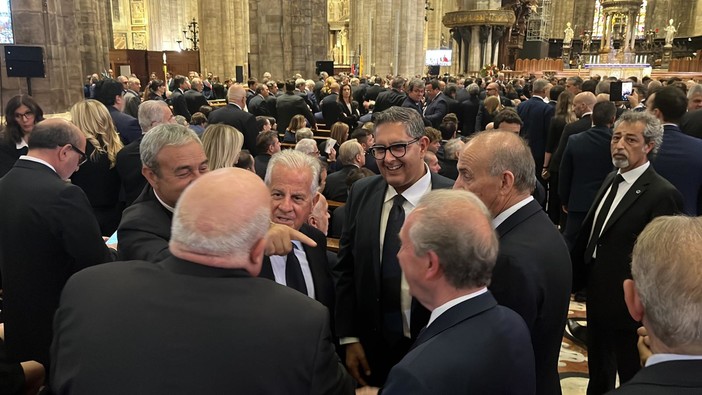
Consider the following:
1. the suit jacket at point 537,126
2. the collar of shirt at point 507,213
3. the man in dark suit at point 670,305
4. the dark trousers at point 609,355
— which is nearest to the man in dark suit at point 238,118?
the suit jacket at point 537,126

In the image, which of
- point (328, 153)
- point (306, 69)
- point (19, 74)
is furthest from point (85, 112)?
point (306, 69)

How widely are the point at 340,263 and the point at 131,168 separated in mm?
2689

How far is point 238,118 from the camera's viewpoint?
293 inches

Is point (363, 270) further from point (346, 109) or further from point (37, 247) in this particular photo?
point (346, 109)

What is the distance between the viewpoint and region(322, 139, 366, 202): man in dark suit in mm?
5363

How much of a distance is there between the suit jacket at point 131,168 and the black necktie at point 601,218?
145 inches

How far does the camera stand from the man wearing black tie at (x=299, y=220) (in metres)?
2.59

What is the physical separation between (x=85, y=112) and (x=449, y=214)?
172 inches

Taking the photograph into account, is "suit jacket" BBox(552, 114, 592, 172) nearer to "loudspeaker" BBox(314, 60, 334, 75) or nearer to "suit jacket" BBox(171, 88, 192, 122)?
"suit jacket" BBox(171, 88, 192, 122)

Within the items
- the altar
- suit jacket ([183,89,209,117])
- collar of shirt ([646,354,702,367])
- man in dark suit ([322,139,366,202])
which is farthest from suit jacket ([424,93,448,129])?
the altar

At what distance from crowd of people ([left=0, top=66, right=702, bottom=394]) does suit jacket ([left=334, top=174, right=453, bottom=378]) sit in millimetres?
11

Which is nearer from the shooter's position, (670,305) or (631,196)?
(670,305)

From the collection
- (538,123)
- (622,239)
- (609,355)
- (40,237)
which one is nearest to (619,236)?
(622,239)

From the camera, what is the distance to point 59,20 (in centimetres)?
1012
